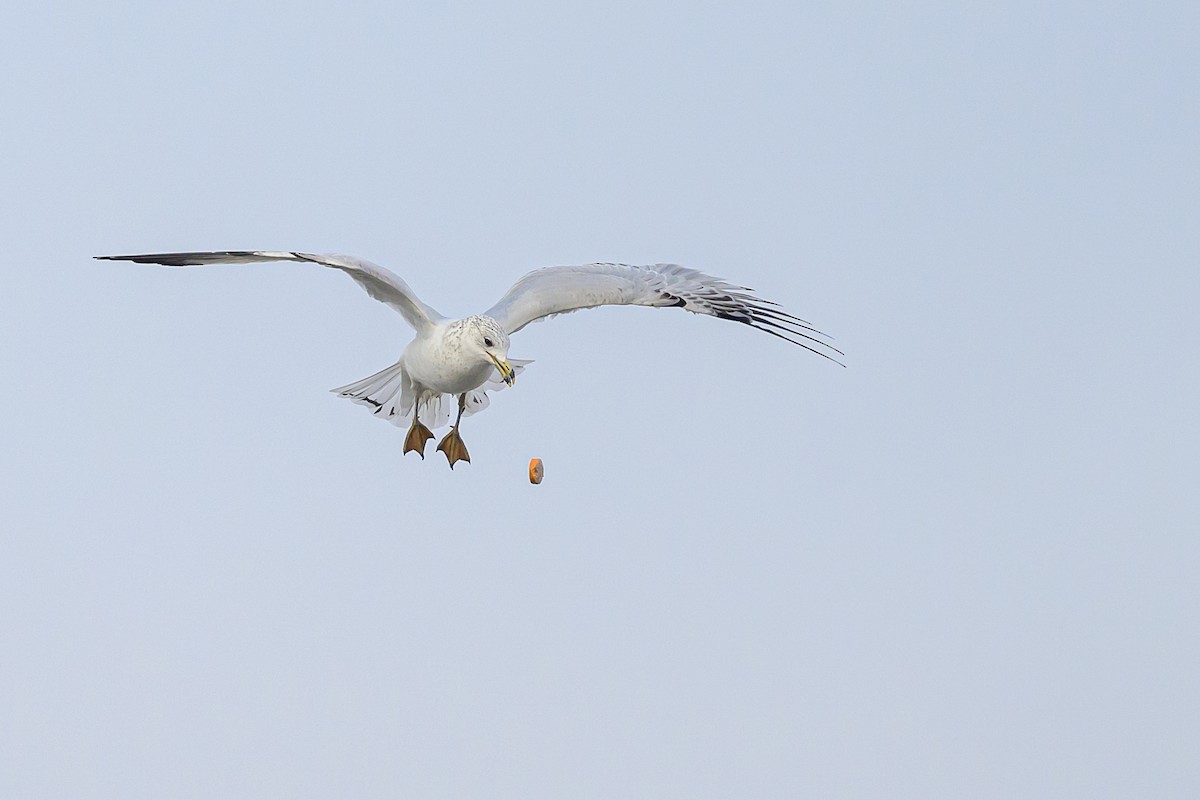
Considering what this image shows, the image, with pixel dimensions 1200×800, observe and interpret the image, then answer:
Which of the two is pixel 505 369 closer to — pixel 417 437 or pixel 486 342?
pixel 486 342

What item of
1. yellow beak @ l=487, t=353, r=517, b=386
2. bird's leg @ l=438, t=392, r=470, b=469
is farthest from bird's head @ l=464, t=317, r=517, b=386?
bird's leg @ l=438, t=392, r=470, b=469

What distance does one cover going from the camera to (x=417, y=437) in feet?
53.1

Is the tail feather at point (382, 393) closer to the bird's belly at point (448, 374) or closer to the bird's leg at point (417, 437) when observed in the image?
the bird's leg at point (417, 437)

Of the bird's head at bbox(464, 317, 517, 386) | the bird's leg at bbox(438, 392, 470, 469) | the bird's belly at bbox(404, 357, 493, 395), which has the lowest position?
the bird's leg at bbox(438, 392, 470, 469)

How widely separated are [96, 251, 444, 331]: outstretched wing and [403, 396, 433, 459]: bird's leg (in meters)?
1.41

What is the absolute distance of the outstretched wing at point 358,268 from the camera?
1365cm

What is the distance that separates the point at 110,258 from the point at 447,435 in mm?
3675

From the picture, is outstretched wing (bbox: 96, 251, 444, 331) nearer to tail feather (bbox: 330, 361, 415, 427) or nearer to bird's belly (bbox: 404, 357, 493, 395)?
bird's belly (bbox: 404, 357, 493, 395)

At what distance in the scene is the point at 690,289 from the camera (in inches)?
688

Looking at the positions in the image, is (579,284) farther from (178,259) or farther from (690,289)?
(178,259)

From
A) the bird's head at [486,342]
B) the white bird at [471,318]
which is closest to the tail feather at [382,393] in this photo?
the white bird at [471,318]

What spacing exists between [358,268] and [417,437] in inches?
100

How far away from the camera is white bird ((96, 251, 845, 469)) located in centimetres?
1407

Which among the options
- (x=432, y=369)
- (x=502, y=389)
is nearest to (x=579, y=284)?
(x=502, y=389)
